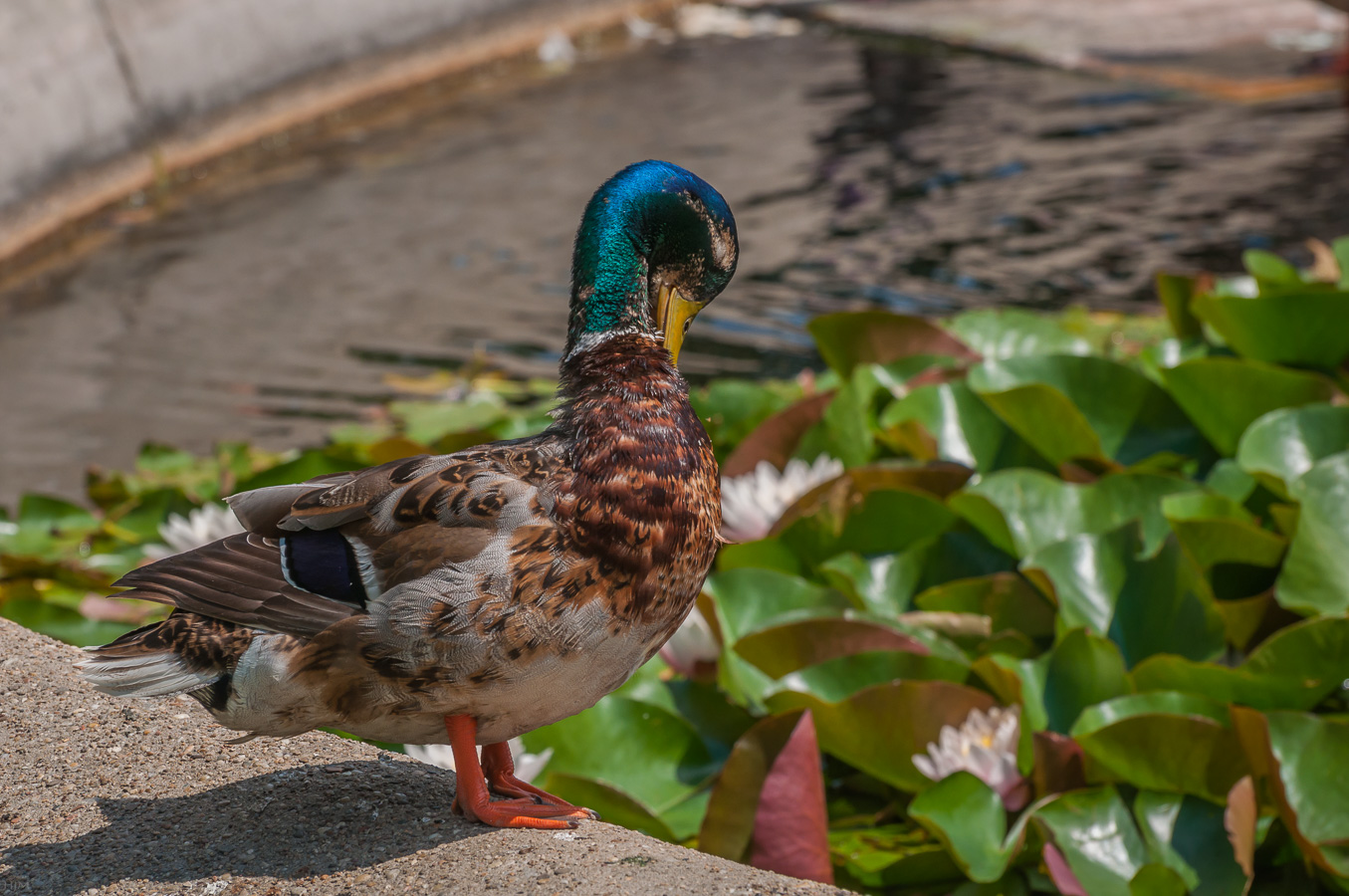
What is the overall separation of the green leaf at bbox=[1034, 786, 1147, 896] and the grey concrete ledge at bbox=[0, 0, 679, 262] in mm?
6582

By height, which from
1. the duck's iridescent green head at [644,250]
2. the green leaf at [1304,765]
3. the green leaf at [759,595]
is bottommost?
the green leaf at [1304,765]

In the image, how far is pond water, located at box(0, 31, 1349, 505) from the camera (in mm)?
5492

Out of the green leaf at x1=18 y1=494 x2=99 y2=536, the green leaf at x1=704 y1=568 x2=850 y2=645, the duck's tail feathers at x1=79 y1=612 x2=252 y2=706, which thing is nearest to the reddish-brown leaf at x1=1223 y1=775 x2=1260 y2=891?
the green leaf at x1=704 y1=568 x2=850 y2=645

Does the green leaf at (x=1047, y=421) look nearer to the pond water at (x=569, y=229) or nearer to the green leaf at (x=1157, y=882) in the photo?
the green leaf at (x=1157, y=882)

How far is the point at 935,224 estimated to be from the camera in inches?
275

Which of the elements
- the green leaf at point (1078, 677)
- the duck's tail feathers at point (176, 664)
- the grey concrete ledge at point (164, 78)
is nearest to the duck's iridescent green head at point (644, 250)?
the duck's tail feathers at point (176, 664)

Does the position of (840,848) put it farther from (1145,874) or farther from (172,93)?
(172,93)

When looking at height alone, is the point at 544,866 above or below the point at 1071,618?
above

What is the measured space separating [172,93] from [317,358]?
131 inches

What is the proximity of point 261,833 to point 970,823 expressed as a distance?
1.07 meters

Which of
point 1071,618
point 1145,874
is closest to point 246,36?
point 1071,618

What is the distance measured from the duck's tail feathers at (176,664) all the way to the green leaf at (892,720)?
3.08 ft

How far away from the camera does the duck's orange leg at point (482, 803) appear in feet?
6.01

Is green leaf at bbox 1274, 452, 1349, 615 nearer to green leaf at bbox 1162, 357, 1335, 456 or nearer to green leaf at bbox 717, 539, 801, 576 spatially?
green leaf at bbox 1162, 357, 1335, 456
